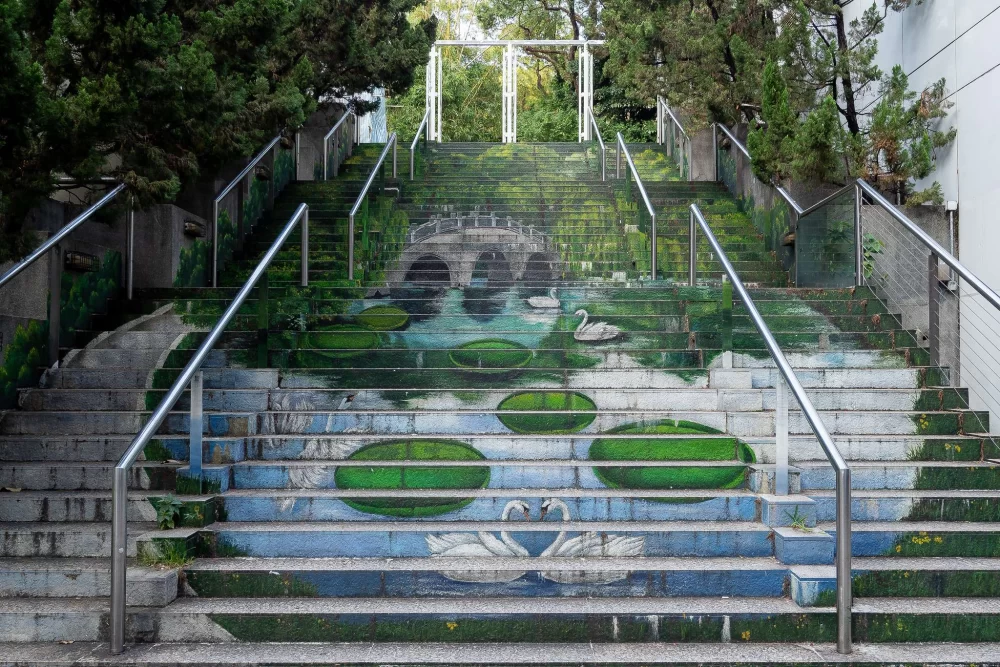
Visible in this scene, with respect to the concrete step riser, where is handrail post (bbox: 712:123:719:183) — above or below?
above

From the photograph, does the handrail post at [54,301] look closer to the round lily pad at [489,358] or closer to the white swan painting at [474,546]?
the round lily pad at [489,358]

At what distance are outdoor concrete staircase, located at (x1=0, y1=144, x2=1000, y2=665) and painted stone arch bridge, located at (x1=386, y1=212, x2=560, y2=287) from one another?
7.46 ft

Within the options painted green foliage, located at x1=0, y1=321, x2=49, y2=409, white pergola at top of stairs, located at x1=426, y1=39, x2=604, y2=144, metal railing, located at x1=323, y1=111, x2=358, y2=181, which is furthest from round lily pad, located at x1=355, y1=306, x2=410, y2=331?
white pergola at top of stairs, located at x1=426, y1=39, x2=604, y2=144

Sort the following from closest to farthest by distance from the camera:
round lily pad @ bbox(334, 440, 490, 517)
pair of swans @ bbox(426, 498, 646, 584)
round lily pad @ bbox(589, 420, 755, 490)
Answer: pair of swans @ bbox(426, 498, 646, 584)
round lily pad @ bbox(334, 440, 490, 517)
round lily pad @ bbox(589, 420, 755, 490)

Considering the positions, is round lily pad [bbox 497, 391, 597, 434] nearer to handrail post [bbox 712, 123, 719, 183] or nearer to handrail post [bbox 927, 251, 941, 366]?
handrail post [bbox 927, 251, 941, 366]

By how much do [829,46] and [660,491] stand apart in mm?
5841

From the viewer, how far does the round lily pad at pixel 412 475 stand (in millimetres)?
5168

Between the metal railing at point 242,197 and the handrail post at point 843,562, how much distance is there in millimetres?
7643

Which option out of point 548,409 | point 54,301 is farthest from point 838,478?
point 54,301

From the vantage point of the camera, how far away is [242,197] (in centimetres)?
1127

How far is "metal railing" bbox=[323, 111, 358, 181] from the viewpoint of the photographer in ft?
47.2

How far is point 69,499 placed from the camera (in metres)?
5.27

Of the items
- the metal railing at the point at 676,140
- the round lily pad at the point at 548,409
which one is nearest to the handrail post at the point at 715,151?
the metal railing at the point at 676,140

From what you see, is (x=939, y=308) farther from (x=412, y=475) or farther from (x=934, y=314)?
(x=412, y=475)
